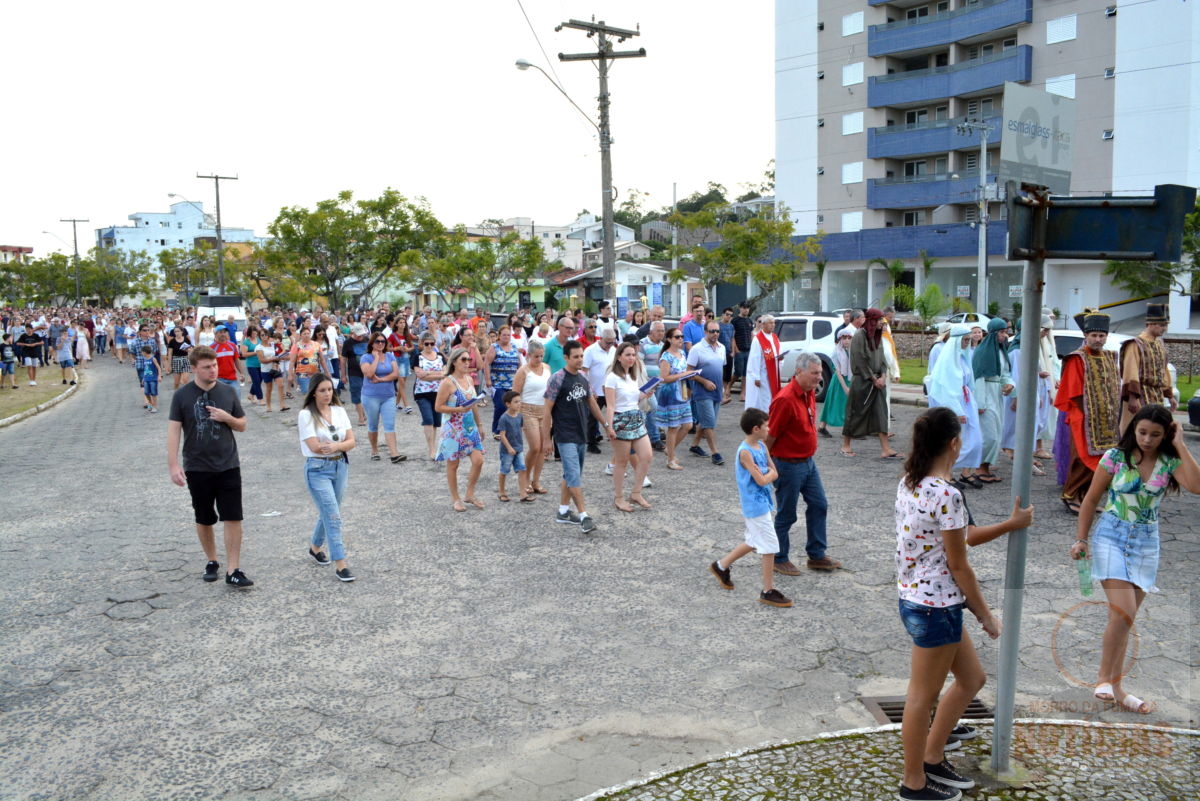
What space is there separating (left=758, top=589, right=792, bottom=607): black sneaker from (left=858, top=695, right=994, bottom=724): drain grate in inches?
53.4

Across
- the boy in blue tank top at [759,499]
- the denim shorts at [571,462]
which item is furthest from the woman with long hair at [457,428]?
the boy in blue tank top at [759,499]

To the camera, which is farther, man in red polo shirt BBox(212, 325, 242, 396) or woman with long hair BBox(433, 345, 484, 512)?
man in red polo shirt BBox(212, 325, 242, 396)

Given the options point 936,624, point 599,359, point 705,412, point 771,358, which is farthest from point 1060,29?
point 936,624

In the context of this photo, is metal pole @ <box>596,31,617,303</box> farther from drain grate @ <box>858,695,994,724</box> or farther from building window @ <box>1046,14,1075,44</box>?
building window @ <box>1046,14,1075,44</box>

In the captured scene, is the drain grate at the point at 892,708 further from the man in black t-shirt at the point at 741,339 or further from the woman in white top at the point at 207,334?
the woman in white top at the point at 207,334

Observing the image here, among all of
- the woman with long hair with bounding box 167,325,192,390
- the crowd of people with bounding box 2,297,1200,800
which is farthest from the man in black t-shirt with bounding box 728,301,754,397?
the woman with long hair with bounding box 167,325,192,390

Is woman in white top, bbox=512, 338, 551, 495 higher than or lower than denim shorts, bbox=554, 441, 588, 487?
higher

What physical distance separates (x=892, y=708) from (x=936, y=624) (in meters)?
1.29

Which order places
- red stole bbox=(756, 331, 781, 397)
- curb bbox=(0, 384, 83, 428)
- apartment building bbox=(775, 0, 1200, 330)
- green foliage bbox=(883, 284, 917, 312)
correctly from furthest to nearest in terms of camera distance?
1. apartment building bbox=(775, 0, 1200, 330)
2. green foliage bbox=(883, 284, 917, 312)
3. curb bbox=(0, 384, 83, 428)
4. red stole bbox=(756, 331, 781, 397)

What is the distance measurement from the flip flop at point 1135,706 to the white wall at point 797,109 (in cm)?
4897

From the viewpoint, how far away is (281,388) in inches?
712

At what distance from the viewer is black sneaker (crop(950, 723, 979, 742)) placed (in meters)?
4.22

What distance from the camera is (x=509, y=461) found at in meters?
9.55

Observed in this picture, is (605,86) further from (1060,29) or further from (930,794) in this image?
(1060,29)
